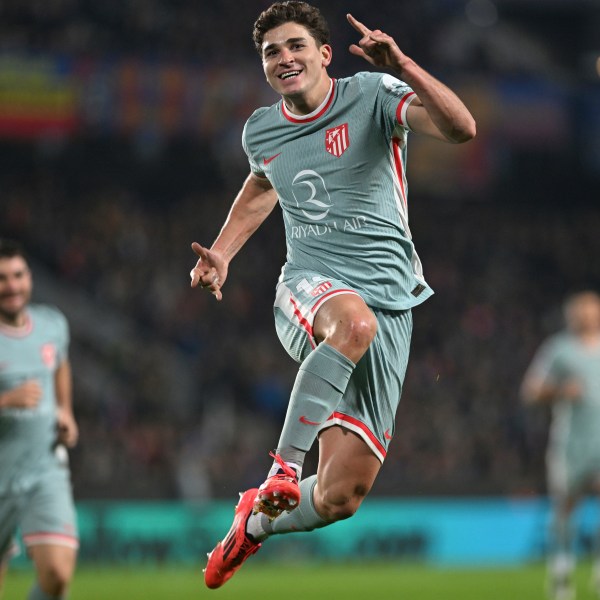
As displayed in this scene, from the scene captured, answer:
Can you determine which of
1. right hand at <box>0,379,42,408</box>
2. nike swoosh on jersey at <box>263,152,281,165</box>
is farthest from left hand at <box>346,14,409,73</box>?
right hand at <box>0,379,42,408</box>

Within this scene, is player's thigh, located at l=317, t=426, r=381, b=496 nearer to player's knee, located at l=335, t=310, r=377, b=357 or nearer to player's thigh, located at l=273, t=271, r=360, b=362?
player's thigh, located at l=273, t=271, r=360, b=362

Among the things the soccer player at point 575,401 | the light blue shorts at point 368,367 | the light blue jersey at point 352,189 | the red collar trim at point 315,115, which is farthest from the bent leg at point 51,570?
the soccer player at point 575,401

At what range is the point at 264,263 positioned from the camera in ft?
62.7

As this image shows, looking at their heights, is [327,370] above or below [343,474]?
above

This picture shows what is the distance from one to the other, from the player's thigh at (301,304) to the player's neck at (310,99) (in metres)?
0.68

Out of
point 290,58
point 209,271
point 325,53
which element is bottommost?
point 209,271

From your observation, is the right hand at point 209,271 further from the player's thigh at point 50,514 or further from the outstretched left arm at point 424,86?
the player's thigh at point 50,514

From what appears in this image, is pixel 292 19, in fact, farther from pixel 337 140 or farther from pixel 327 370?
pixel 327 370

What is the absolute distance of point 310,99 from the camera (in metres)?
5.21

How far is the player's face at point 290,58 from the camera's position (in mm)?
5051

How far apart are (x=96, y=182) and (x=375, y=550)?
8906 millimetres

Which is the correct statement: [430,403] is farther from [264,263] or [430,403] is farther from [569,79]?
[569,79]

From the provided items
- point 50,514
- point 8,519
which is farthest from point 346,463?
point 8,519

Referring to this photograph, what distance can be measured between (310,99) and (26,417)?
2.95 m
